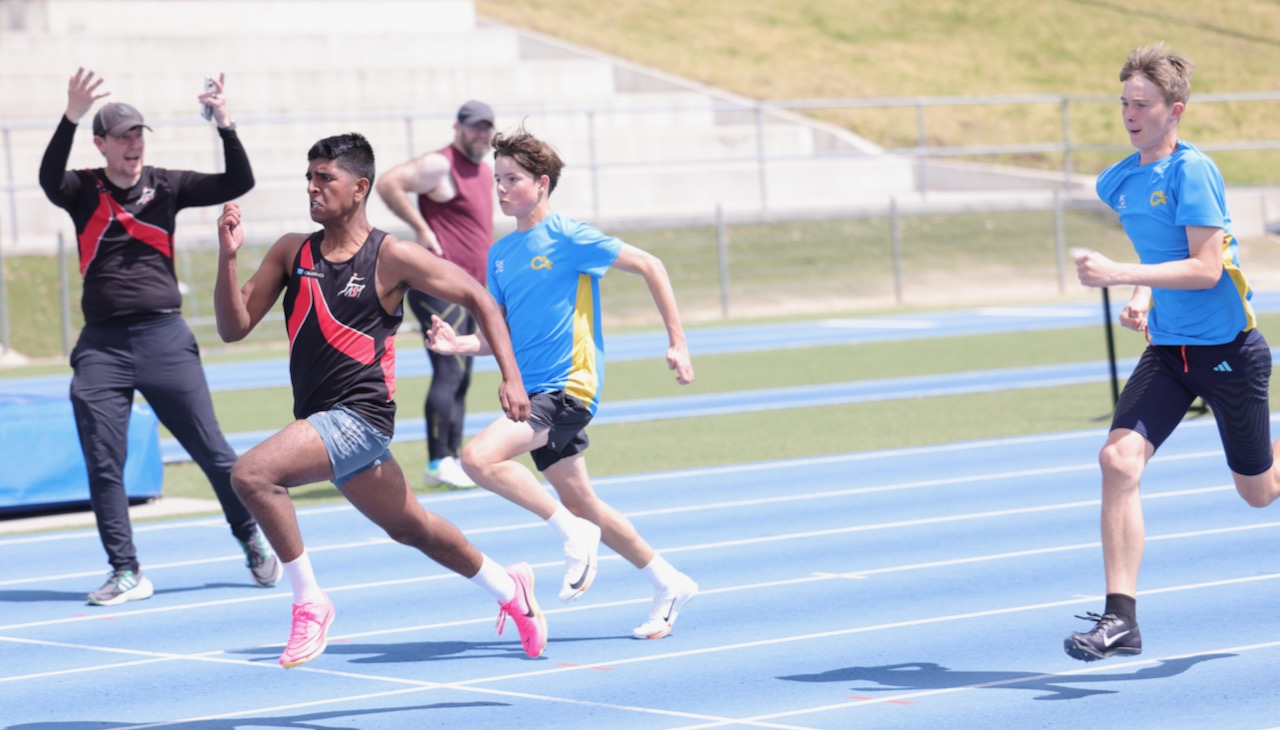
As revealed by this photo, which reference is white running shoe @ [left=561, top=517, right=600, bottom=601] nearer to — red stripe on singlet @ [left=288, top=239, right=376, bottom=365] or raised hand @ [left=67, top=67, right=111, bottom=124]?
red stripe on singlet @ [left=288, top=239, right=376, bottom=365]

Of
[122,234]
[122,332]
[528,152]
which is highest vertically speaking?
[528,152]

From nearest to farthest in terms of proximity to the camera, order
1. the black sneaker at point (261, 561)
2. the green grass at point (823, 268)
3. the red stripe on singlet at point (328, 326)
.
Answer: the red stripe on singlet at point (328, 326), the black sneaker at point (261, 561), the green grass at point (823, 268)

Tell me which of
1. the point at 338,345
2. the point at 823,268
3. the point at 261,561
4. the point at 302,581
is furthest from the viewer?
the point at 823,268

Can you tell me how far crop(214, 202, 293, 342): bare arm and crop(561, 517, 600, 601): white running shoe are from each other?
55.0 inches

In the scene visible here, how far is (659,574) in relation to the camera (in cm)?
723

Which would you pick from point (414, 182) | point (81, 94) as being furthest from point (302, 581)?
point (414, 182)

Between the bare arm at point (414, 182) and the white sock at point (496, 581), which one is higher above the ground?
the bare arm at point (414, 182)

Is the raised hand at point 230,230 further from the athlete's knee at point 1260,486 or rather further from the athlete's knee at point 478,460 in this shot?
the athlete's knee at point 1260,486

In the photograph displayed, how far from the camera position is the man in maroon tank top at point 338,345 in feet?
20.0

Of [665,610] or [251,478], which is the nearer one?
[251,478]

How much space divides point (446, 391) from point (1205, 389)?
5930mm

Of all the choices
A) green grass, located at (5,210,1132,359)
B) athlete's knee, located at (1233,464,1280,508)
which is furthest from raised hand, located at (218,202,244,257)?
green grass, located at (5,210,1132,359)

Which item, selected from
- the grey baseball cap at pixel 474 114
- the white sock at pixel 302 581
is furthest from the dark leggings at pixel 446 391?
the white sock at pixel 302 581

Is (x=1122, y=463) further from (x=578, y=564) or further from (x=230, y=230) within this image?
(x=230, y=230)
